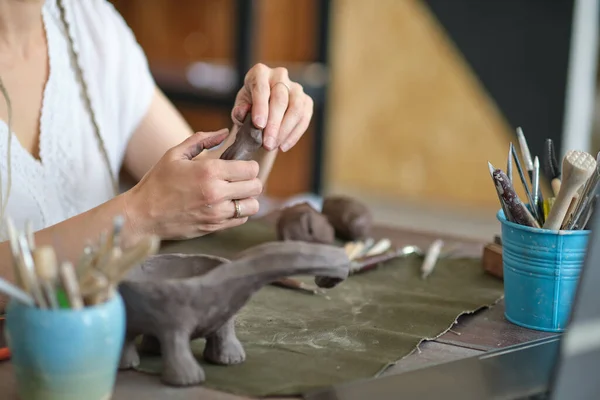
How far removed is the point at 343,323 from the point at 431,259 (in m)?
0.33

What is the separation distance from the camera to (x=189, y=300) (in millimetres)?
748

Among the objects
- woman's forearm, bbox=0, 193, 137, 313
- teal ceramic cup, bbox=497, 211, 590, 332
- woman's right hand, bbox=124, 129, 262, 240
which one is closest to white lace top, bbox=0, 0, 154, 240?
woman's forearm, bbox=0, 193, 137, 313

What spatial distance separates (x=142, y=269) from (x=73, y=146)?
608 millimetres

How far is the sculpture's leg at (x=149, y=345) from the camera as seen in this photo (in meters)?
0.82

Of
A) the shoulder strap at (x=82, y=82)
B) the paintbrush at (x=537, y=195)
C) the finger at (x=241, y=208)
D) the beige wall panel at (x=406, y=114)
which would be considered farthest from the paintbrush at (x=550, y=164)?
the beige wall panel at (x=406, y=114)

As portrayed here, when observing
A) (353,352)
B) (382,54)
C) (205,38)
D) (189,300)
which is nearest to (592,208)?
(353,352)

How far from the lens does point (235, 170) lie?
99 cm

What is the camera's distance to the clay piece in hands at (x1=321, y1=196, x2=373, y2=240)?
4.41 feet

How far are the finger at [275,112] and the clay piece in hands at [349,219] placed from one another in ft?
0.87

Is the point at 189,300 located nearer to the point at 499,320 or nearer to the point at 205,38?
the point at 499,320

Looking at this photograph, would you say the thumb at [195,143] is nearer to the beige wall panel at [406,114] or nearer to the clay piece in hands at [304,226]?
the clay piece in hands at [304,226]

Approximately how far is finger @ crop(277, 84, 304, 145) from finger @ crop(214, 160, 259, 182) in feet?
0.47

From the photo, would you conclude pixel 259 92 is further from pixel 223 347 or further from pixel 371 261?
pixel 223 347

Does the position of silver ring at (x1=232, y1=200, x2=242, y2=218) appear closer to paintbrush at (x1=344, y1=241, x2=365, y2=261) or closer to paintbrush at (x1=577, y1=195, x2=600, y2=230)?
paintbrush at (x1=344, y1=241, x2=365, y2=261)
